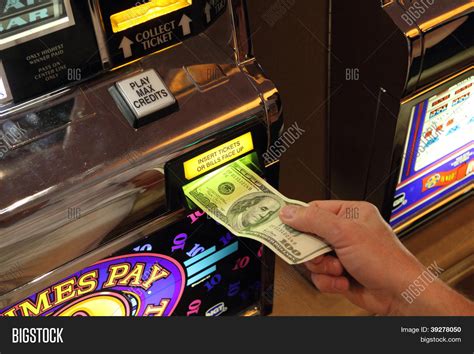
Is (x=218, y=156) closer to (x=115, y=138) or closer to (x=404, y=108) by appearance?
(x=115, y=138)

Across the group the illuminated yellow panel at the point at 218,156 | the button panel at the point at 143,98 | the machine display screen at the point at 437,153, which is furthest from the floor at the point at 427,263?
the button panel at the point at 143,98

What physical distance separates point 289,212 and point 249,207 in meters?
0.08

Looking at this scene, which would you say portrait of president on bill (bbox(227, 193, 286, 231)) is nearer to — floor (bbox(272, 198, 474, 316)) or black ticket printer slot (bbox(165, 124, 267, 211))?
black ticket printer slot (bbox(165, 124, 267, 211))

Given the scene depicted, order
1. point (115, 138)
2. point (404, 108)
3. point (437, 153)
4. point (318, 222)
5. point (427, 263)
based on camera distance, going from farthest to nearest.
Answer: point (427, 263) < point (437, 153) < point (404, 108) < point (318, 222) < point (115, 138)

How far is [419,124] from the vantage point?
192cm

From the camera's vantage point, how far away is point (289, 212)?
4.94 ft

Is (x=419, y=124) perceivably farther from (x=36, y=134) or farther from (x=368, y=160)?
(x=36, y=134)

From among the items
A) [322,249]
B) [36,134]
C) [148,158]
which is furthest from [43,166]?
[322,249]

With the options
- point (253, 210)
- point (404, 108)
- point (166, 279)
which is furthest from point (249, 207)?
point (404, 108)

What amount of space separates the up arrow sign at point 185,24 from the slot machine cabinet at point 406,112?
1.59 ft

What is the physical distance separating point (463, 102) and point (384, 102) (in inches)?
11.8

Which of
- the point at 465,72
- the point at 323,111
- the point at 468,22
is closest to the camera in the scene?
the point at 468,22

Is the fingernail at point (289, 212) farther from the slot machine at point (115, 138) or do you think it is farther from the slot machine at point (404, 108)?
the slot machine at point (404, 108)

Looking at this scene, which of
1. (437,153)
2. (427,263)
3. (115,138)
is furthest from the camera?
(427,263)
